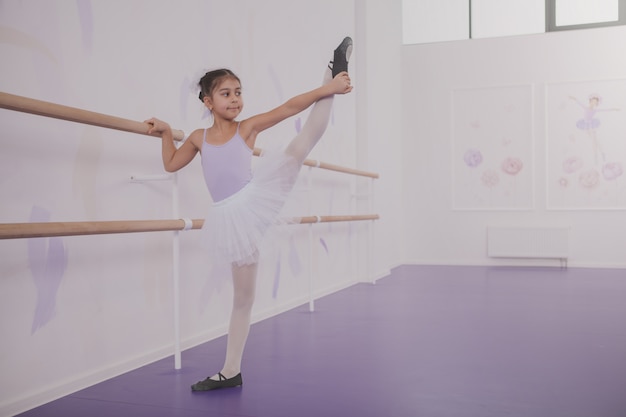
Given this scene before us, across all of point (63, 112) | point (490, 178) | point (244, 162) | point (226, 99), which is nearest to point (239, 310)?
point (244, 162)

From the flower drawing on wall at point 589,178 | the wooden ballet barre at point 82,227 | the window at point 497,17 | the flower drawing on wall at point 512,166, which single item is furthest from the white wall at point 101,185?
the flower drawing on wall at point 589,178

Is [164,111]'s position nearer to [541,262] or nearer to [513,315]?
[513,315]

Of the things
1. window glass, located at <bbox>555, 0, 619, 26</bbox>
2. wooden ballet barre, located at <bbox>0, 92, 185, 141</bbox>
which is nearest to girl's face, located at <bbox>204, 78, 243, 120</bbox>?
wooden ballet barre, located at <bbox>0, 92, 185, 141</bbox>

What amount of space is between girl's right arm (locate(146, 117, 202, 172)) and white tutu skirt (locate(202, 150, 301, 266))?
20 centimetres

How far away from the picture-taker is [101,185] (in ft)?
7.14

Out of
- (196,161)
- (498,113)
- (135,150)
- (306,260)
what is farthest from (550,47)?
(135,150)

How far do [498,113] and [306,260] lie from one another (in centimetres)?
323

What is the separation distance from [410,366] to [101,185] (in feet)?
4.15

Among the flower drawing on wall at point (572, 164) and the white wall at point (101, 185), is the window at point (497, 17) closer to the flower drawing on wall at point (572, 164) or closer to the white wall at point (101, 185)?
the flower drawing on wall at point (572, 164)

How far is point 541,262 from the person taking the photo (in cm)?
613

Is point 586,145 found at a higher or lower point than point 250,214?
higher

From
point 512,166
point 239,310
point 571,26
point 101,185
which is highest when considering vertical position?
point 571,26

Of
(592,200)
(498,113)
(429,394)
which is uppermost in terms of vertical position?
(498,113)

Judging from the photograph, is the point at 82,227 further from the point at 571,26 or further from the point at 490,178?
the point at 571,26
